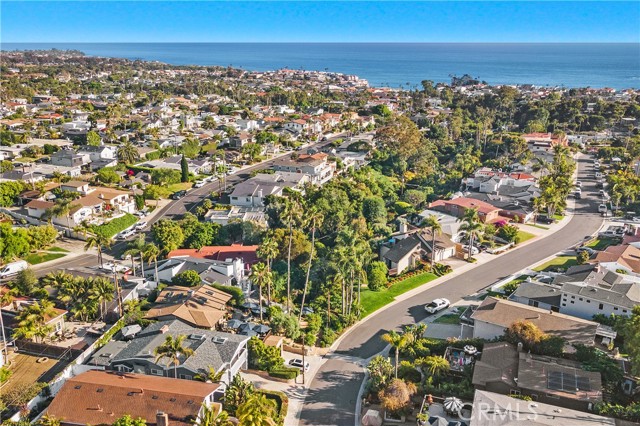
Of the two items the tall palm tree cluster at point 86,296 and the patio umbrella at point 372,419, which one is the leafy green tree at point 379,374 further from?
the tall palm tree cluster at point 86,296

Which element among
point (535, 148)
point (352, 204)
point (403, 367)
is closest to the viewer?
point (403, 367)

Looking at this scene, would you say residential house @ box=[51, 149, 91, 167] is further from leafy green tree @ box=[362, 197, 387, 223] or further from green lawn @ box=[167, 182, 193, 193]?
leafy green tree @ box=[362, 197, 387, 223]

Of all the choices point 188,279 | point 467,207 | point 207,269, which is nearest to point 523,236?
point 467,207

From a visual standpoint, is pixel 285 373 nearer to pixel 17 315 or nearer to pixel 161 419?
pixel 161 419

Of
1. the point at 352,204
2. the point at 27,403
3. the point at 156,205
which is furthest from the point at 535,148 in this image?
the point at 27,403

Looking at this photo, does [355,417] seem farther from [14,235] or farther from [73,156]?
[73,156]
